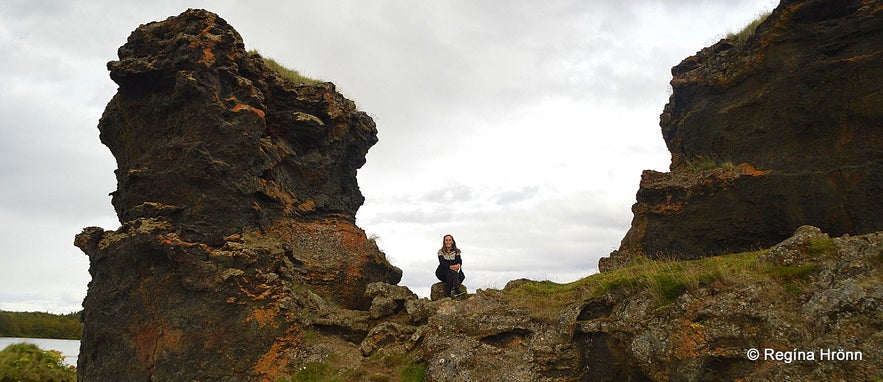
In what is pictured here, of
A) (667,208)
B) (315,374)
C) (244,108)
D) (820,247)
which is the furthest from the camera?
(667,208)

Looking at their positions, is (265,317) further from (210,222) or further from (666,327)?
(666,327)

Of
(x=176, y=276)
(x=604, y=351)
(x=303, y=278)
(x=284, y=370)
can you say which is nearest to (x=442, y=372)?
(x=604, y=351)

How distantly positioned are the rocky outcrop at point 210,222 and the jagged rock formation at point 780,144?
1123 centimetres

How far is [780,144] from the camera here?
48.8ft

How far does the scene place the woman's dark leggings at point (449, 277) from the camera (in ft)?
52.4

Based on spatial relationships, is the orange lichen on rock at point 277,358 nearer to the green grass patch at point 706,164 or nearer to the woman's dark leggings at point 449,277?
the woman's dark leggings at point 449,277

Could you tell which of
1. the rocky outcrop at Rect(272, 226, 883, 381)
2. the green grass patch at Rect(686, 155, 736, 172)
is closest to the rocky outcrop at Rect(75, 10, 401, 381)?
the rocky outcrop at Rect(272, 226, 883, 381)

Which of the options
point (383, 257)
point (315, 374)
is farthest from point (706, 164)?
point (315, 374)

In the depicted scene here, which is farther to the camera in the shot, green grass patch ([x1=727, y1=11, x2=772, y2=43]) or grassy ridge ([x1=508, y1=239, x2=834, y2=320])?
green grass patch ([x1=727, y1=11, x2=772, y2=43])

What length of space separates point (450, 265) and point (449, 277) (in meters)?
0.41

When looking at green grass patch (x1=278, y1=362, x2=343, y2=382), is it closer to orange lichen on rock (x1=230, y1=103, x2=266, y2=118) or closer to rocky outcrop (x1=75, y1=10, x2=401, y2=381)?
rocky outcrop (x1=75, y1=10, x2=401, y2=381)

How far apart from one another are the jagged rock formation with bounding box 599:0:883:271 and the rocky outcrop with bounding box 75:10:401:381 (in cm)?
1123

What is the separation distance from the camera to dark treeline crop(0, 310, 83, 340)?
2790 inches

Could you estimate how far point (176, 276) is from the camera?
1352 centimetres
